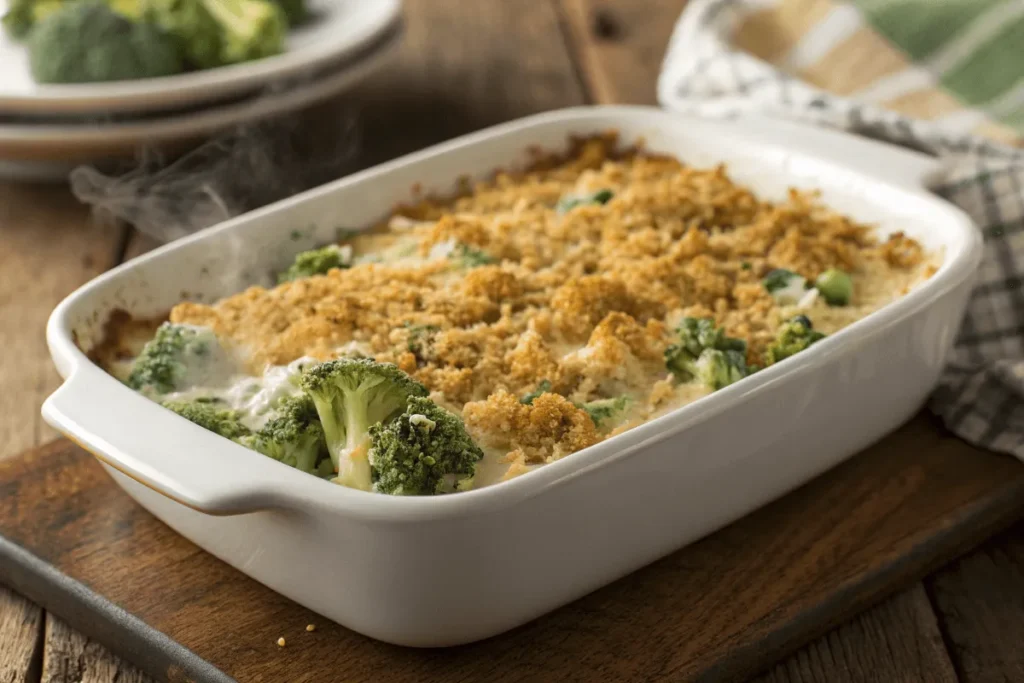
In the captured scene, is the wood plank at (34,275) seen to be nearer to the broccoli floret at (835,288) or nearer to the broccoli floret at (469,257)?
the broccoli floret at (469,257)

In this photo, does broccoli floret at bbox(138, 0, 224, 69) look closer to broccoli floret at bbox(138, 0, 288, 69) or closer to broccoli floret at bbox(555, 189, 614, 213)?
broccoli floret at bbox(138, 0, 288, 69)

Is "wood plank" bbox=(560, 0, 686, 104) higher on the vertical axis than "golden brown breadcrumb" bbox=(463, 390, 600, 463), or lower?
lower

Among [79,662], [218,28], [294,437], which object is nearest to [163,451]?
[294,437]

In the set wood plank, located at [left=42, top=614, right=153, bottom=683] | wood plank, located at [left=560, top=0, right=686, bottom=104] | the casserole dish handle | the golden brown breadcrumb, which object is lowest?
wood plank, located at [left=560, top=0, right=686, bottom=104]

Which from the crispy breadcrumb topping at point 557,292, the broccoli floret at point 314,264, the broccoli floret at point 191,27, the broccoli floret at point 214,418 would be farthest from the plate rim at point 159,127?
the broccoli floret at point 214,418

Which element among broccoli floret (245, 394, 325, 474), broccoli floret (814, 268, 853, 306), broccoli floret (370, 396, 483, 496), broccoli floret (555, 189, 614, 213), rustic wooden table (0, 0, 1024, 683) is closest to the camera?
broccoli floret (370, 396, 483, 496)

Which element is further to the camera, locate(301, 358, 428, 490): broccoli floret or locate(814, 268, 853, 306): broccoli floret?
locate(814, 268, 853, 306): broccoli floret

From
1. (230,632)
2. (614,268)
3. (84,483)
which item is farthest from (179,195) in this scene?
(230,632)

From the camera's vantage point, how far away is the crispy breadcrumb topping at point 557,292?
6.36 ft

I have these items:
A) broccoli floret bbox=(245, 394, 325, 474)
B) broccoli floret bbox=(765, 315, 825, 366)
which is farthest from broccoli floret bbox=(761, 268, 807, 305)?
broccoli floret bbox=(245, 394, 325, 474)

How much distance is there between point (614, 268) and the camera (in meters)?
2.27

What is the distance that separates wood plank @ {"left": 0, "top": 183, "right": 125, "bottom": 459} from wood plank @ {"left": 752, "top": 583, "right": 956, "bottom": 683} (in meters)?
1.43

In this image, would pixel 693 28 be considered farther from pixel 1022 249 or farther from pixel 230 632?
pixel 230 632

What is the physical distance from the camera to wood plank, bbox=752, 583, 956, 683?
1.82 meters
